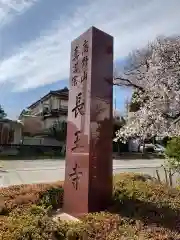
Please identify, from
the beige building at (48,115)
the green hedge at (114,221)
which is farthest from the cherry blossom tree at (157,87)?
the beige building at (48,115)

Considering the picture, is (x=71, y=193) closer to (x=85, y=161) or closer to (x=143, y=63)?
(x=85, y=161)

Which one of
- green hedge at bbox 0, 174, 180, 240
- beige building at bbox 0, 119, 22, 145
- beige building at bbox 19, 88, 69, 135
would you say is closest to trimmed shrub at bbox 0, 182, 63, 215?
green hedge at bbox 0, 174, 180, 240

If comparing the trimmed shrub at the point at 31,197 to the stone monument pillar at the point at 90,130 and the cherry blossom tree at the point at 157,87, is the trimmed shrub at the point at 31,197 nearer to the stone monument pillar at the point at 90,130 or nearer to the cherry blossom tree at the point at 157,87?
the stone monument pillar at the point at 90,130

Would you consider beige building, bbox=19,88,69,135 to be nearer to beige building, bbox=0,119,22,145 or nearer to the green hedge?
beige building, bbox=0,119,22,145

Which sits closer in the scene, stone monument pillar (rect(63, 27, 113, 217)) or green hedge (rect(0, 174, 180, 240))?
green hedge (rect(0, 174, 180, 240))

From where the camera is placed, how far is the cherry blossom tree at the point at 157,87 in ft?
39.4

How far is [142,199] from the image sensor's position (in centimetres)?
693

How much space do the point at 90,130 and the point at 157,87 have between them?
7108 mm

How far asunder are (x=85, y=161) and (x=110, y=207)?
106 centimetres

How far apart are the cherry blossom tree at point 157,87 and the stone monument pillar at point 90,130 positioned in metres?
5.89

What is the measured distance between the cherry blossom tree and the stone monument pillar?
5891 millimetres

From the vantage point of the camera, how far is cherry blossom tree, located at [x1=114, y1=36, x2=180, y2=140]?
39.4 feet

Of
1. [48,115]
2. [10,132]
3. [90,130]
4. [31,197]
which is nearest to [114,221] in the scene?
[90,130]

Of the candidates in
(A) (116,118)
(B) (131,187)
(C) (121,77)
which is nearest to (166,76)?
(C) (121,77)
